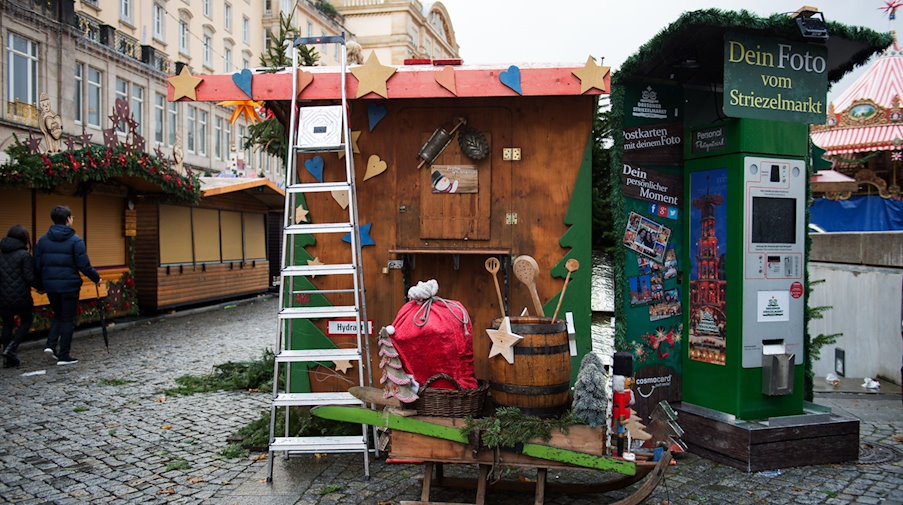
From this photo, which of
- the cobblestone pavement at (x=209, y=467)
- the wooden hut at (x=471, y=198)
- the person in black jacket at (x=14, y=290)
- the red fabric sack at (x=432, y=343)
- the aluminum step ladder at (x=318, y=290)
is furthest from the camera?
the person in black jacket at (x=14, y=290)

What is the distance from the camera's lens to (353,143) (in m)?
6.24

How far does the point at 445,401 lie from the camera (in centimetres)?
439

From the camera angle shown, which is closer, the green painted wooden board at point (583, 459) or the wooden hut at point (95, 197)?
the green painted wooden board at point (583, 459)

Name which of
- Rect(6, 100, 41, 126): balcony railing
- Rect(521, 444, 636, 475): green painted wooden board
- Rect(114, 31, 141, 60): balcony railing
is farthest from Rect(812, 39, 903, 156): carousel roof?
Rect(114, 31, 141, 60): balcony railing

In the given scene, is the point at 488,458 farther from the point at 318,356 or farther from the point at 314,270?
the point at 314,270

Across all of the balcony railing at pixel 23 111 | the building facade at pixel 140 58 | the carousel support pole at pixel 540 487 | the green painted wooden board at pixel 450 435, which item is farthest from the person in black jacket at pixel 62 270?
the balcony railing at pixel 23 111

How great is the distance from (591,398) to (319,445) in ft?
7.14

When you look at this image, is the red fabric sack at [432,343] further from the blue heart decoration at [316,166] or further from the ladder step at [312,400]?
the blue heart decoration at [316,166]

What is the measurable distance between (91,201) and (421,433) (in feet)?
38.0

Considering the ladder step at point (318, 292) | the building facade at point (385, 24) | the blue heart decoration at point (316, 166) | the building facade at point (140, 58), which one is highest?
the building facade at point (385, 24)

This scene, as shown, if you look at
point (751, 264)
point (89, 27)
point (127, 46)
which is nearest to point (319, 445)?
point (751, 264)

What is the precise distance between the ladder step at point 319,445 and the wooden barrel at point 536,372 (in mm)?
1363

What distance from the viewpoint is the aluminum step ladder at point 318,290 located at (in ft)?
17.3

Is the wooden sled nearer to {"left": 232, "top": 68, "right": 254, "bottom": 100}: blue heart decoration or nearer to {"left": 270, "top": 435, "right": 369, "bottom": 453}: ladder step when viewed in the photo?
{"left": 270, "top": 435, "right": 369, "bottom": 453}: ladder step
